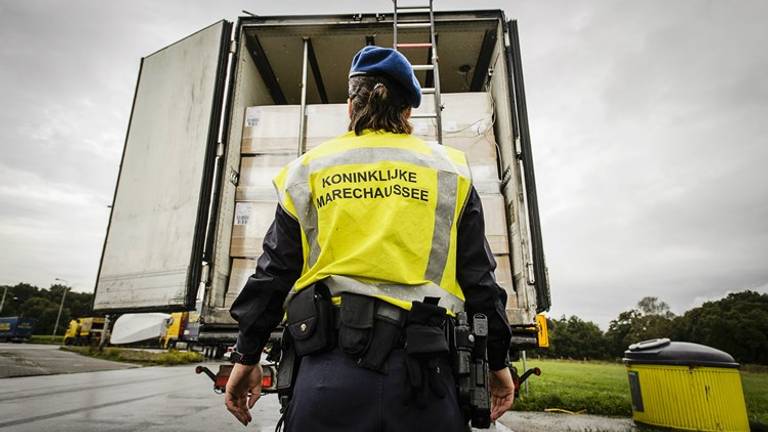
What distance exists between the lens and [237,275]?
10.3 feet

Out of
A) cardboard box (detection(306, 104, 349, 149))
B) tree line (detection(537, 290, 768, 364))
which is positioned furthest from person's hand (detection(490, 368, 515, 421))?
tree line (detection(537, 290, 768, 364))

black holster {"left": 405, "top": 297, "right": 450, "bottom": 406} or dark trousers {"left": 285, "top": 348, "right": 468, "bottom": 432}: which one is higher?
black holster {"left": 405, "top": 297, "right": 450, "bottom": 406}

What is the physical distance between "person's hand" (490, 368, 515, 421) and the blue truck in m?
40.0

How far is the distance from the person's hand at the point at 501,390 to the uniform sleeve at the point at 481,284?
31 mm

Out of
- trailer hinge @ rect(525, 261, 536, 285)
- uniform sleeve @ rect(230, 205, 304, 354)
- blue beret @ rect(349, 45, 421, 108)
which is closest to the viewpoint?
uniform sleeve @ rect(230, 205, 304, 354)

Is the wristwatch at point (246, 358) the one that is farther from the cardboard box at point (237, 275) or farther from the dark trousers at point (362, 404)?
the cardboard box at point (237, 275)

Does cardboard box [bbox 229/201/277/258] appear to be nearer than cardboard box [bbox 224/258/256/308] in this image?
No

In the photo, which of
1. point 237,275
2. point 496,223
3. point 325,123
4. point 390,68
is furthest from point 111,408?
point 390,68

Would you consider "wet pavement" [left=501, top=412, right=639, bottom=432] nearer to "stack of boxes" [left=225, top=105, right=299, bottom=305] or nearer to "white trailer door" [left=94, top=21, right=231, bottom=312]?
"stack of boxes" [left=225, top=105, right=299, bottom=305]

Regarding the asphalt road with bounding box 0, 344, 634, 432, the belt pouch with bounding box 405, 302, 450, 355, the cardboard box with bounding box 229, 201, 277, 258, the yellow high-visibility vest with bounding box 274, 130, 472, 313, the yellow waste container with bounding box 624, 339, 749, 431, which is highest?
the cardboard box with bounding box 229, 201, 277, 258

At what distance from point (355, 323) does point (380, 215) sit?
1.02 ft

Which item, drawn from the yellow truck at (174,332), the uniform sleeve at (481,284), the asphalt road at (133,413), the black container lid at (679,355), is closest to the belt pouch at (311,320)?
the uniform sleeve at (481,284)

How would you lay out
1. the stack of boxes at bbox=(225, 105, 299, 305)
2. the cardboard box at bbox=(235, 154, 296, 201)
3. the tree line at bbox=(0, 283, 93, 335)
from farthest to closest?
1. the tree line at bbox=(0, 283, 93, 335)
2. the cardboard box at bbox=(235, 154, 296, 201)
3. the stack of boxes at bbox=(225, 105, 299, 305)

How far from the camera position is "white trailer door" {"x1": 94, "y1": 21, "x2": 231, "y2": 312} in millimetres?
3016
